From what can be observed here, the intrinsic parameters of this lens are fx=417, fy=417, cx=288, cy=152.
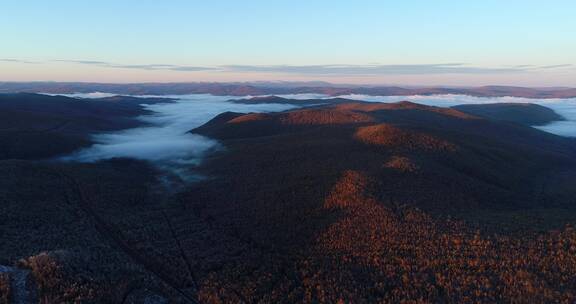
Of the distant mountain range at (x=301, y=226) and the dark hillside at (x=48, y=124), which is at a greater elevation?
the dark hillside at (x=48, y=124)

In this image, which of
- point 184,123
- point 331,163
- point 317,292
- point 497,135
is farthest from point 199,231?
point 184,123

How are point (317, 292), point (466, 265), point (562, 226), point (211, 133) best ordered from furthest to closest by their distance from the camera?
point (211, 133) → point (562, 226) → point (466, 265) → point (317, 292)

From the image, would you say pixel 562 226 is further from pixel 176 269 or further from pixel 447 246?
pixel 176 269

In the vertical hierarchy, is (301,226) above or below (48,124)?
below

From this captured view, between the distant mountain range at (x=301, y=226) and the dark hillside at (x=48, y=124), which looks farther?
the dark hillside at (x=48, y=124)

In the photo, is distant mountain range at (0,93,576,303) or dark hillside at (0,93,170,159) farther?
dark hillside at (0,93,170,159)

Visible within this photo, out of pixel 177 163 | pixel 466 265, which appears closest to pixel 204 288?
pixel 466 265

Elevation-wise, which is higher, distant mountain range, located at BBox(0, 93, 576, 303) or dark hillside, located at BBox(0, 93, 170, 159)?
dark hillside, located at BBox(0, 93, 170, 159)

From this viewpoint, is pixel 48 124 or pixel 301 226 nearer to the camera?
pixel 301 226

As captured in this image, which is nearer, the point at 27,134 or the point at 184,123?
the point at 27,134

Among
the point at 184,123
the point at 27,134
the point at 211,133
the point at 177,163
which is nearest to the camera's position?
the point at 177,163
